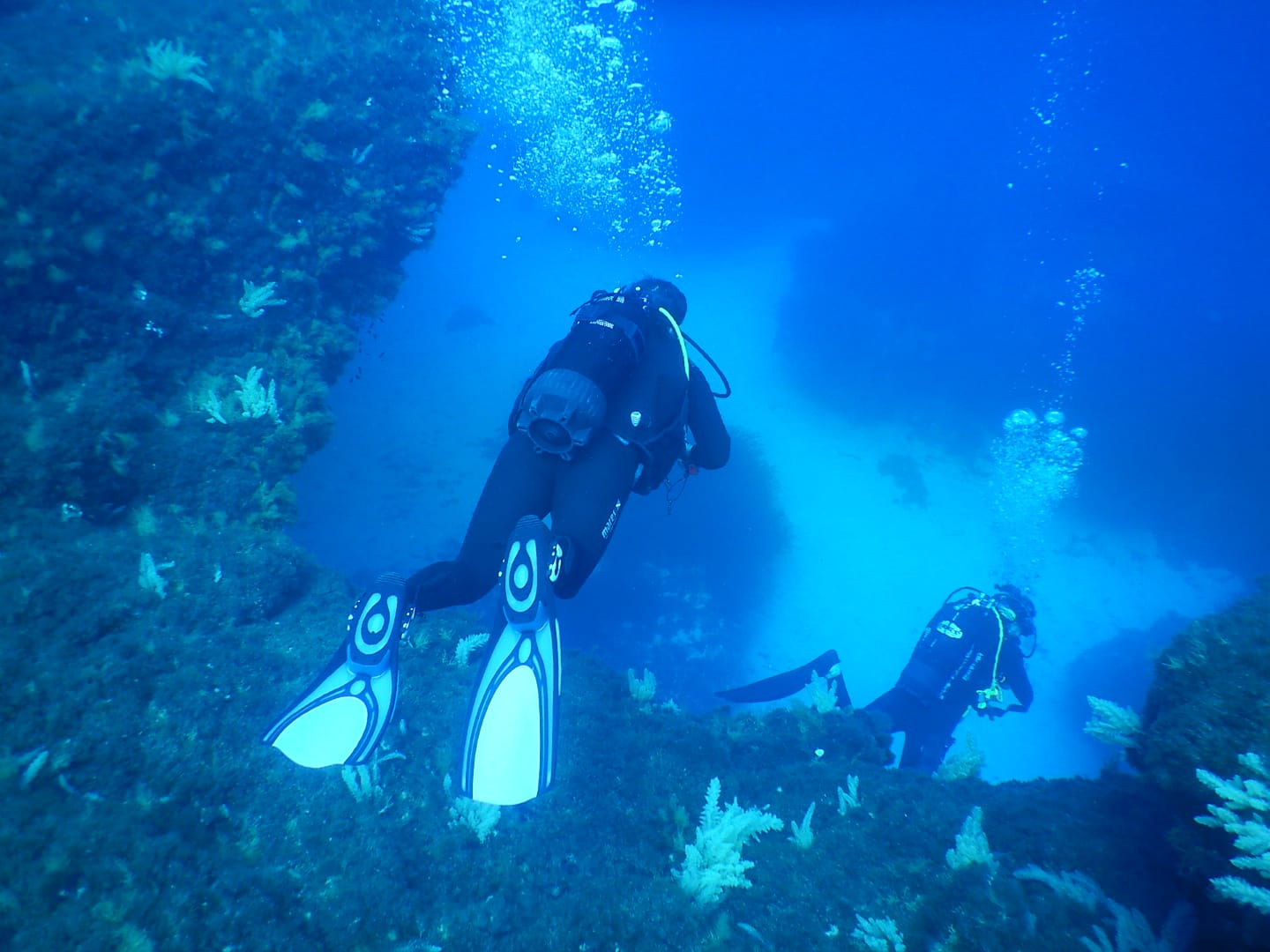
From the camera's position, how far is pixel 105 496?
14.9 ft

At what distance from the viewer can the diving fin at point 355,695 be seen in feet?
10.2

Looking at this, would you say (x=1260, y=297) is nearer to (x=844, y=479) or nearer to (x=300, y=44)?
(x=844, y=479)

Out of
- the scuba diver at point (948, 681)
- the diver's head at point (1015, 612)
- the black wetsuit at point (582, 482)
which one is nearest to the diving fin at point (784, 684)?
the scuba diver at point (948, 681)

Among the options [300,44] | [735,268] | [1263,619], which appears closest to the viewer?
[1263,619]

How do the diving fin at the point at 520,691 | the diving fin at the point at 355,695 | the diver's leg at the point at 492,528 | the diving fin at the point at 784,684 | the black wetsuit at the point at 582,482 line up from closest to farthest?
the diving fin at the point at 520,691 < the diving fin at the point at 355,695 < the diver's leg at the point at 492,528 < the black wetsuit at the point at 582,482 < the diving fin at the point at 784,684

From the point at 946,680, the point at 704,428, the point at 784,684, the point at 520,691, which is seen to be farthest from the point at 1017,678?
the point at 520,691

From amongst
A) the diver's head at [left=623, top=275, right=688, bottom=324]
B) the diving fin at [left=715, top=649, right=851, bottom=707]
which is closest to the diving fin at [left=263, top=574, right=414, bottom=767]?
the diver's head at [left=623, top=275, right=688, bottom=324]

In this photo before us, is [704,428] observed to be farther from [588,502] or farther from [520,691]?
[520,691]

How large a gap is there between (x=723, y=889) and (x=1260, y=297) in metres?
41.5

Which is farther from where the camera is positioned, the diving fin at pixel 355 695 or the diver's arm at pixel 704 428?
the diver's arm at pixel 704 428

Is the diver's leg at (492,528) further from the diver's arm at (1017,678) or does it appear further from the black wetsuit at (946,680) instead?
the diver's arm at (1017,678)

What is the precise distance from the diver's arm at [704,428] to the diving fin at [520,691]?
1.90m

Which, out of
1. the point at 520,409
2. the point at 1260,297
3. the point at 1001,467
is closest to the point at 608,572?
the point at 520,409

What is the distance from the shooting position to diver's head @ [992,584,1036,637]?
8016 mm
